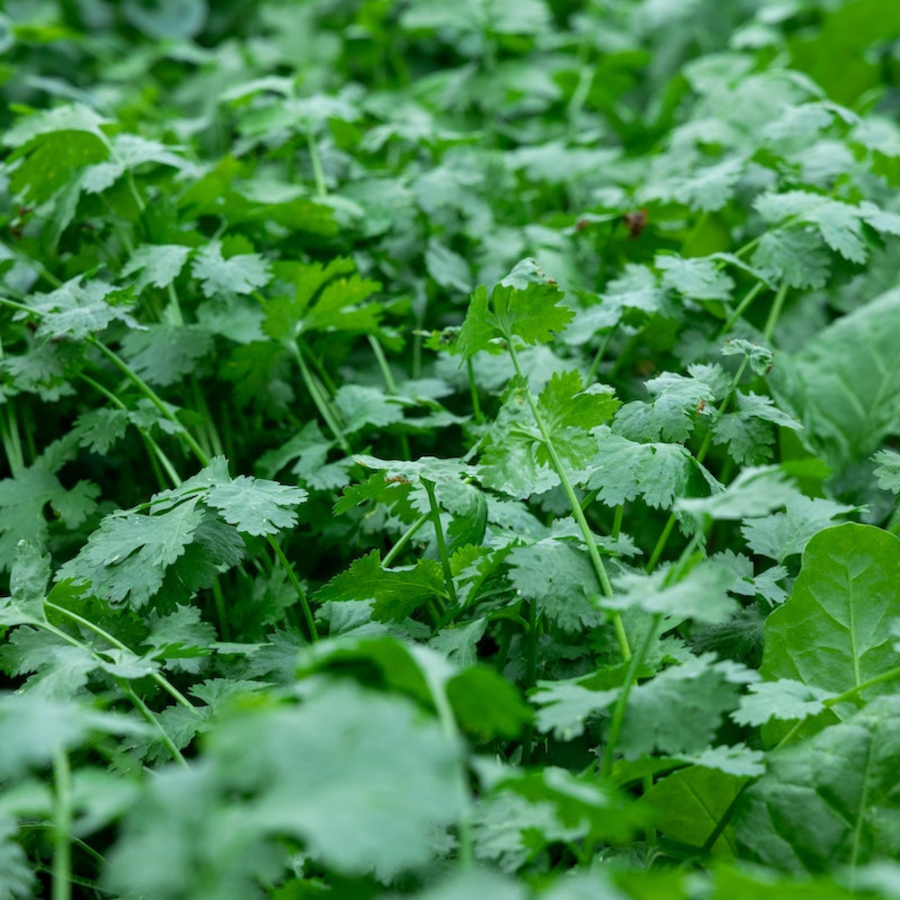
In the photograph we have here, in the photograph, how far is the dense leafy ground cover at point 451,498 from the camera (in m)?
0.66

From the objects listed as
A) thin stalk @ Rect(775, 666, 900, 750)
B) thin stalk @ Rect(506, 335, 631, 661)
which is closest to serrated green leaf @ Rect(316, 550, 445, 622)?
thin stalk @ Rect(506, 335, 631, 661)

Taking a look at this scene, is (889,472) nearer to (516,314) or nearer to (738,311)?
(738,311)

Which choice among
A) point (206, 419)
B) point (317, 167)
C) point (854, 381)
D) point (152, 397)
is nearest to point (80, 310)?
point (152, 397)

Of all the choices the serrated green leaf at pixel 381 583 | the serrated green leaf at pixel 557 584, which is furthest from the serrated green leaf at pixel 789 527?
the serrated green leaf at pixel 381 583

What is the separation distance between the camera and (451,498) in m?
0.95

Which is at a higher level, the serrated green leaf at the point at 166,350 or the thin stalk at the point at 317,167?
the thin stalk at the point at 317,167

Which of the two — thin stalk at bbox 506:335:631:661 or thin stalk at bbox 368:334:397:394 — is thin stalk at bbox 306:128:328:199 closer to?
thin stalk at bbox 368:334:397:394

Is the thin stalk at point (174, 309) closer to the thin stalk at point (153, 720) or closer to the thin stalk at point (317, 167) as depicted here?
the thin stalk at point (317, 167)

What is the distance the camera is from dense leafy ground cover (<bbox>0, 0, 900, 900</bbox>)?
66cm

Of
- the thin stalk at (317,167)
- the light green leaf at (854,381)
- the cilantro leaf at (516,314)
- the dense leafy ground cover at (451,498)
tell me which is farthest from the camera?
the thin stalk at (317,167)

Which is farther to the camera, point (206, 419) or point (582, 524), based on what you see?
point (206, 419)

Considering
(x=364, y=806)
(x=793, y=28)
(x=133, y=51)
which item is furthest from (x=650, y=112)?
(x=364, y=806)

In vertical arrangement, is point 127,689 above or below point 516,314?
below

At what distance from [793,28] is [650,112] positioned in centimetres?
46
